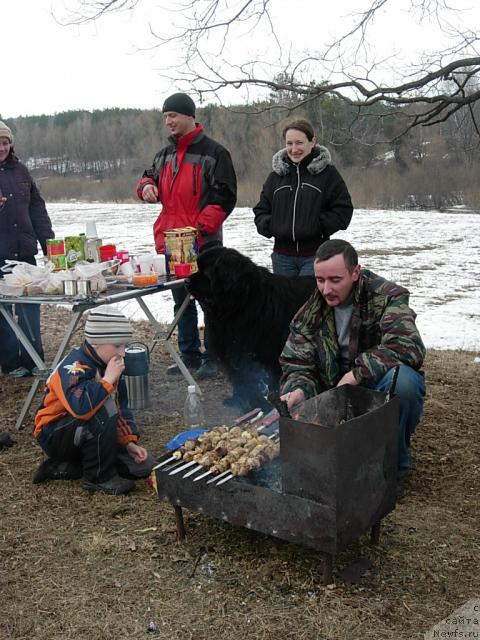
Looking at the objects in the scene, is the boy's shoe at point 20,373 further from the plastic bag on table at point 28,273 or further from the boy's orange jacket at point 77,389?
the boy's orange jacket at point 77,389

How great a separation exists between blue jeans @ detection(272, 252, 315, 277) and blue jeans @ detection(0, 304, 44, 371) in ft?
6.94

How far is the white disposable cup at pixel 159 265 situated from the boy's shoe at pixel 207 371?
38.6 inches

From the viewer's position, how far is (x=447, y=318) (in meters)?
7.66

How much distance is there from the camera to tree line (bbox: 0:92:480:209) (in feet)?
19.2

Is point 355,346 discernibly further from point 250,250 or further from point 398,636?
point 250,250

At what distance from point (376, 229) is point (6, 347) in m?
13.8

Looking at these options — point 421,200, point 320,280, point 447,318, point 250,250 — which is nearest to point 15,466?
point 320,280

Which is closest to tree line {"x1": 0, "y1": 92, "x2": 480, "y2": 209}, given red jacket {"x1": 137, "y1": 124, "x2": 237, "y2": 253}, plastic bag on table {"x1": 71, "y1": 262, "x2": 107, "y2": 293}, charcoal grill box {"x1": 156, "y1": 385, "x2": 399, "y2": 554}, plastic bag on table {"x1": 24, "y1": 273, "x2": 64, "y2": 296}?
red jacket {"x1": 137, "y1": 124, "x2": 237, "y2": 253}

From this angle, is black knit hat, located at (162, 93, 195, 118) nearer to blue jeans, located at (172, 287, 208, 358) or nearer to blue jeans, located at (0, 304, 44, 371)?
blue jeans, located at (172, 287, 208, 358)

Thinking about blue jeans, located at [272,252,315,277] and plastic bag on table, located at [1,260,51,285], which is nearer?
plastic bag on table, located at [1,260,51,285]

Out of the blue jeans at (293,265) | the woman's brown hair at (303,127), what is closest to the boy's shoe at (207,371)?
the blue jeans at (293,265)

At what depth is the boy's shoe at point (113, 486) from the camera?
3.41 meters

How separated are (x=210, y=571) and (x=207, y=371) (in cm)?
279

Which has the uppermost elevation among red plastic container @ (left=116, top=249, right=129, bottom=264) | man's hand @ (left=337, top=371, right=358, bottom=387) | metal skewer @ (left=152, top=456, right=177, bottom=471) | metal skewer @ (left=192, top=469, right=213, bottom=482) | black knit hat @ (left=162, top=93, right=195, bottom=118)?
black knit hat @ (left=162, top=93, right=195, bottom=118)
